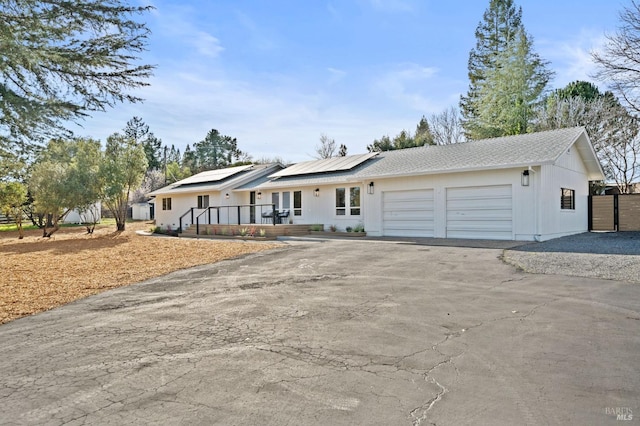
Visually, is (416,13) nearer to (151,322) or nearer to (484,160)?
(484,160)

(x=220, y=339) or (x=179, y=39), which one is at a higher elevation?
(x=179, y=39)

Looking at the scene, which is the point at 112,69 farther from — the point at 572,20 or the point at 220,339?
the point at 572,20

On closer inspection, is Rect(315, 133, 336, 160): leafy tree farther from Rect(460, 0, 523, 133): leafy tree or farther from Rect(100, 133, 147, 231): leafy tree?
Rect(100, 133, 147, 231): leafy tree

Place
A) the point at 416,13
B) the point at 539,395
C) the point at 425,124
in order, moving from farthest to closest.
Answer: the point at 425,124
the point at 416,13
the point at 539,395

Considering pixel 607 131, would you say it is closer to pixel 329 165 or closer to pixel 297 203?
pixel 329 165

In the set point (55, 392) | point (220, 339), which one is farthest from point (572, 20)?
point (55, 392)

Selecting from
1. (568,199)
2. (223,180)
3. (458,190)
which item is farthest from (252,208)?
(568,199)

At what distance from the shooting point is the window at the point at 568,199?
51.8ft

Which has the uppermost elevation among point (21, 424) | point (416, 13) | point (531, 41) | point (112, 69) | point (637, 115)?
point (531, 41)

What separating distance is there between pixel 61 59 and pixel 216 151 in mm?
54874

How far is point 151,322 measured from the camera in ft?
18.1

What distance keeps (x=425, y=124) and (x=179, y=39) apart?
116ft

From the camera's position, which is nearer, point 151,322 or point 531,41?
point 151,322

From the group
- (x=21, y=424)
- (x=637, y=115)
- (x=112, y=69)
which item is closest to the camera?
(x=21, y=424)
